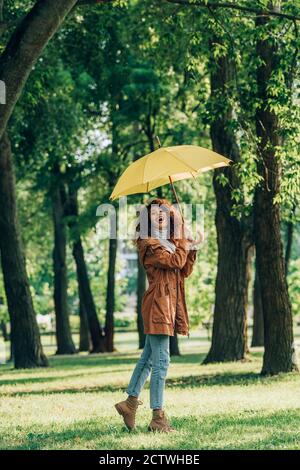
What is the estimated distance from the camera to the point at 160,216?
28.1 feet

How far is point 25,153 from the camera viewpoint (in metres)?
21.6

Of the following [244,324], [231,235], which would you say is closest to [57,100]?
[231,235]

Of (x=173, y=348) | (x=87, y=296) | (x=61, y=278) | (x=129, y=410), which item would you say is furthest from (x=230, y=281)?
(x=61, y=278)

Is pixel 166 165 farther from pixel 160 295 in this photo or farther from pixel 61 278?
pixel 61 278

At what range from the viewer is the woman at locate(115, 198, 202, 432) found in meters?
8.45

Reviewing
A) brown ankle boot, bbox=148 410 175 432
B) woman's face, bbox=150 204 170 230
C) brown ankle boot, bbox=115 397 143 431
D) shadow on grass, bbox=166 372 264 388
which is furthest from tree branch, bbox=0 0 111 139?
shadow on grass, bbox=166 372 264 388

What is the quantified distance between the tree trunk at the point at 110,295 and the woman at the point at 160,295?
62.9 feet

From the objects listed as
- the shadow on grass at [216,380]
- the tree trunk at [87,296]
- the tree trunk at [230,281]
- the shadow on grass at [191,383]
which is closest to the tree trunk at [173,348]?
the tree trunk at [87,296]

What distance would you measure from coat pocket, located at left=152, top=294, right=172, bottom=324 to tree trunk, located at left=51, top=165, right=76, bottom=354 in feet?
66.5

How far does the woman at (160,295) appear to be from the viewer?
8.45m

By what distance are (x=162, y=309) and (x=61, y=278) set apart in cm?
2177

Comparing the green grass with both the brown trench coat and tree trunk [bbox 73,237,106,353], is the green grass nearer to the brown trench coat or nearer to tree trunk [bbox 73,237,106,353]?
the brown trench coat
